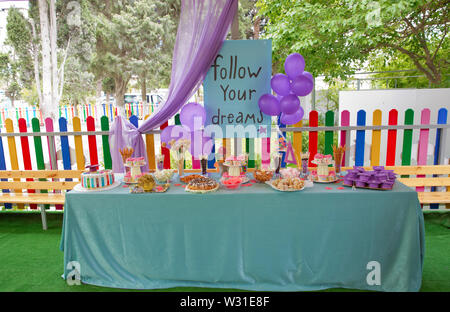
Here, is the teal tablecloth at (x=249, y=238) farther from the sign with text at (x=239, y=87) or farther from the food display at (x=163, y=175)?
the sign with text at (x=239, y=87)

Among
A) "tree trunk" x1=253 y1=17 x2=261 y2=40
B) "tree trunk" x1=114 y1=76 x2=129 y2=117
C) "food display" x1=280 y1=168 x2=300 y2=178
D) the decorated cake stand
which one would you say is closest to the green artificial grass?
the decorated cake stand

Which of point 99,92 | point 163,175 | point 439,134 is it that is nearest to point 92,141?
point 163,175

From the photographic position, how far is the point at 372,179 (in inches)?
83.0

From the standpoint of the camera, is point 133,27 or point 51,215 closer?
point 51,215

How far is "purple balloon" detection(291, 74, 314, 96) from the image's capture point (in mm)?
2459

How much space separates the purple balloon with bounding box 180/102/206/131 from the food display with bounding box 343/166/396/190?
1307 mm

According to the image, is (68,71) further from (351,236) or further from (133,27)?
(351,236)

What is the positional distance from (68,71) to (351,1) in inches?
303

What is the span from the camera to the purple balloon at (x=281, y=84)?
2.53 m

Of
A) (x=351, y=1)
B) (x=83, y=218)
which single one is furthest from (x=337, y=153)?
(x=351, y=1)

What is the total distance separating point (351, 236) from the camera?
2086 mm

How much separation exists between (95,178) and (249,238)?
3.85ft

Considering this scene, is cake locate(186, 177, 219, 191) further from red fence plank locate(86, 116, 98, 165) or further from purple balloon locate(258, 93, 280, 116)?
red fence plank locate(86, 116, 98, 165)

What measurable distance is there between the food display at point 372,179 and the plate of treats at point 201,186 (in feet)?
3.03
